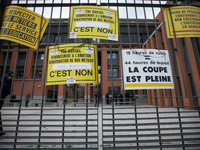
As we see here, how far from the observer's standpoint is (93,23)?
3143 millimetres

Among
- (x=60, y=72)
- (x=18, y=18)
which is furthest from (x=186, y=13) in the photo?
(x=18, y=18)

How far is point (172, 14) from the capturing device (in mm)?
3471

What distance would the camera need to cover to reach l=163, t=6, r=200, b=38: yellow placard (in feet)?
11.0

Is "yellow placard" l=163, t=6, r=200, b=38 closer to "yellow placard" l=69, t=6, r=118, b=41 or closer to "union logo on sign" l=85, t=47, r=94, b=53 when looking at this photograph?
"yellow placard" l=69, t=6, r=118, b=41


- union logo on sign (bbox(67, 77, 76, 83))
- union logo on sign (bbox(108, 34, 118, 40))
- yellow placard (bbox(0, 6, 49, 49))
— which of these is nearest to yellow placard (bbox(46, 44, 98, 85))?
union logo on sign (bbox(67, 77, 76, 83))

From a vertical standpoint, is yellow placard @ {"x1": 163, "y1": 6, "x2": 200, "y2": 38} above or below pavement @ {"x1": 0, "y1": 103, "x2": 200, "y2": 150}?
above

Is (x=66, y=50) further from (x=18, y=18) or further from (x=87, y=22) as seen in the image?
(x=18, y=18)

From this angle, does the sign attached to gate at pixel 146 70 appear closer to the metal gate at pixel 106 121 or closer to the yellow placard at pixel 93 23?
the metal gate at pixel 106 121

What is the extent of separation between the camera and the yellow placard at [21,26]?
3092 mm

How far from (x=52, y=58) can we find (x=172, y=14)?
3.99m

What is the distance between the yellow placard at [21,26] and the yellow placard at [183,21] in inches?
158

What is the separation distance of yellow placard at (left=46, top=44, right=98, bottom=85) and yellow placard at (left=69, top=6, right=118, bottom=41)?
0.38m

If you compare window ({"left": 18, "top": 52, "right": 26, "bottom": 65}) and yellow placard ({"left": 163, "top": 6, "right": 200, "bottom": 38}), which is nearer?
yellow placard ({"left": 163, "top": 6, "right": 200, "bottom": 38})

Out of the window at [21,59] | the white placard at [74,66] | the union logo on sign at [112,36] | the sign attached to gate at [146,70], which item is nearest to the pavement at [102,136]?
the sign attached to gate at [146,70]
